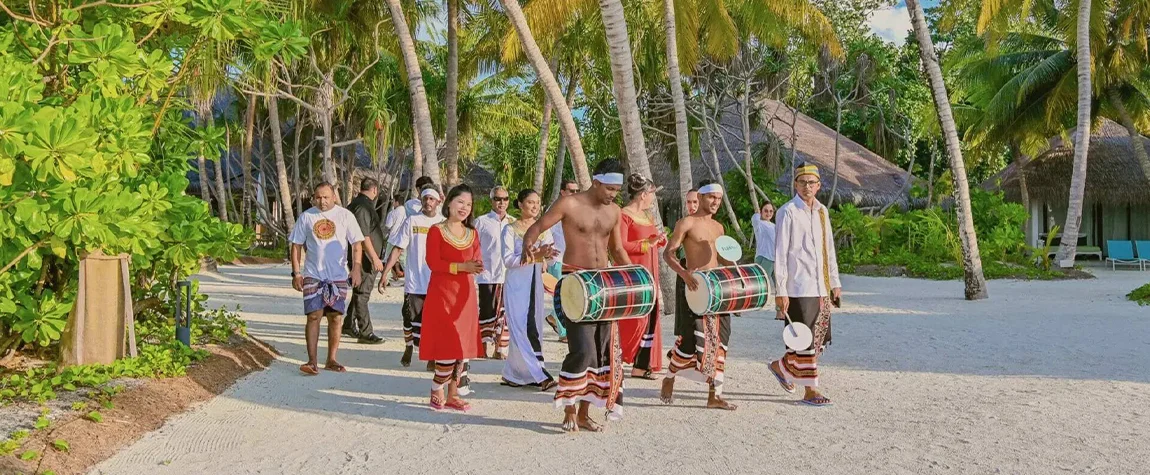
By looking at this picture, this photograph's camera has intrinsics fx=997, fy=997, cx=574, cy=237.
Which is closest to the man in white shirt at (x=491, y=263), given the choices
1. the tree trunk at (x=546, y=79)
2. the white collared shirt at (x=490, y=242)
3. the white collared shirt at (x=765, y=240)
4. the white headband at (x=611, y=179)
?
the white collared shirt at (x=490, y=242)

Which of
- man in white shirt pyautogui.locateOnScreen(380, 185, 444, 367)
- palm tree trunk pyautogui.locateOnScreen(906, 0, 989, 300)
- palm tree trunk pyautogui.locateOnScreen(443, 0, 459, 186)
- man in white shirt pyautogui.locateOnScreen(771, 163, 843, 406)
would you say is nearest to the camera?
man in white shirt pyautogui.locateOnScreen(771, 163, 843, 406)

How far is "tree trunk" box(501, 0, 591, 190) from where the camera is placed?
1142cm

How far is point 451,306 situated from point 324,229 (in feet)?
6.05

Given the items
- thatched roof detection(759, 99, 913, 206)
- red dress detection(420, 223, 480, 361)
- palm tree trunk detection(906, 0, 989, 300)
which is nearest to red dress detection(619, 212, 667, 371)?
red dress detection(420, 223, 480, 361)

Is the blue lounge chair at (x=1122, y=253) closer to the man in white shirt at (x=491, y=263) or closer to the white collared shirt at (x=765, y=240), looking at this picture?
the white collared shirt at (x=765, y=240)

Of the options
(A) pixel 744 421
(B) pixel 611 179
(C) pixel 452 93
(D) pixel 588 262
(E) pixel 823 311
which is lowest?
(A) pixel 744 421

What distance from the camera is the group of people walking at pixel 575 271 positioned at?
6.21 meters

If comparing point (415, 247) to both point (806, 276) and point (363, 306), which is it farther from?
point (806, 276)

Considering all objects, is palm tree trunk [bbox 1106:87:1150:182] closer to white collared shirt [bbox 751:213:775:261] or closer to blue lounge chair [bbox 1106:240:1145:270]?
blue lounge chair [bbox 1106:240:1145:270]

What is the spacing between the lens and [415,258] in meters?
8.95

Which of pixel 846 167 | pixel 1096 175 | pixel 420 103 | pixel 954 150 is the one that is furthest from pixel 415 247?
pixel 1096 175

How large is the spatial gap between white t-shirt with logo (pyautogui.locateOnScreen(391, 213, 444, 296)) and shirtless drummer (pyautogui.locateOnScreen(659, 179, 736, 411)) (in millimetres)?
2717

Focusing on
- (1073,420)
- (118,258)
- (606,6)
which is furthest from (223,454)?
(606,6)

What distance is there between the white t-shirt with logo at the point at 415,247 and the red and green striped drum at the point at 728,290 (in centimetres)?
304
